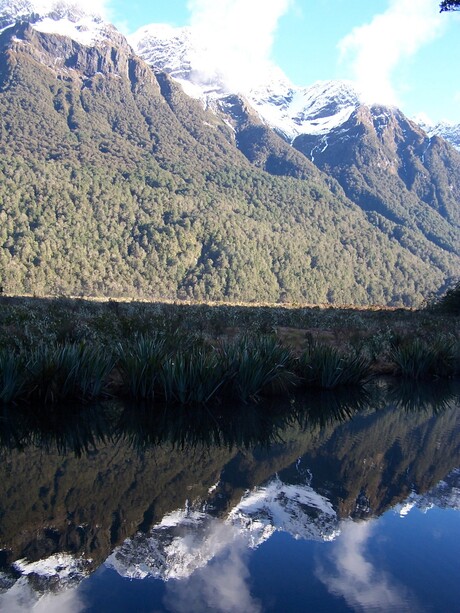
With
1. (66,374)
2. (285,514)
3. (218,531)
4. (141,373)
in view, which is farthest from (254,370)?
(218,531)

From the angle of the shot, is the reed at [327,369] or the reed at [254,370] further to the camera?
the reed at [327,369]

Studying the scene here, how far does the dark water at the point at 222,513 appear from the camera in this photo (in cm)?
311

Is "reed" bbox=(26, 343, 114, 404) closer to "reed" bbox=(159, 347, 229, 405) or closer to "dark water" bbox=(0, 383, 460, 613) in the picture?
"dark water" bbox=(0, 383, 460, 613)

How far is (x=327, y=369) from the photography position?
8820 millimetres

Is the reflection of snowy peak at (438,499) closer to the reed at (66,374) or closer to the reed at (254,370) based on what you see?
the reed at (254,370)

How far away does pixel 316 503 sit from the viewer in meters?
4.44

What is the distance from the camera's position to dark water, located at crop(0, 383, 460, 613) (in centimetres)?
311

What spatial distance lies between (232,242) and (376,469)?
455 ft

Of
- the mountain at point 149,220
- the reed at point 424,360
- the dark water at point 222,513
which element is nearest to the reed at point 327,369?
the reed at point 424,360

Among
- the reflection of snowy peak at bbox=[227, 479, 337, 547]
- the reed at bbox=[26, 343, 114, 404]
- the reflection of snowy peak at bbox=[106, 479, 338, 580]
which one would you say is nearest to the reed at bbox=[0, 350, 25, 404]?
the reed at bbox=[26, 343, 114, 404]

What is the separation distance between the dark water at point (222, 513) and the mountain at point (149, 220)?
93069 millimetres

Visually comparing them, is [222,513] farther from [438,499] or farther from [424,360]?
[424,360]

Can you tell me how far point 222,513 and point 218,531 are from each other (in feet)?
0.91

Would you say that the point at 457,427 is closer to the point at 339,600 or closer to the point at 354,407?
the point at 354,407
